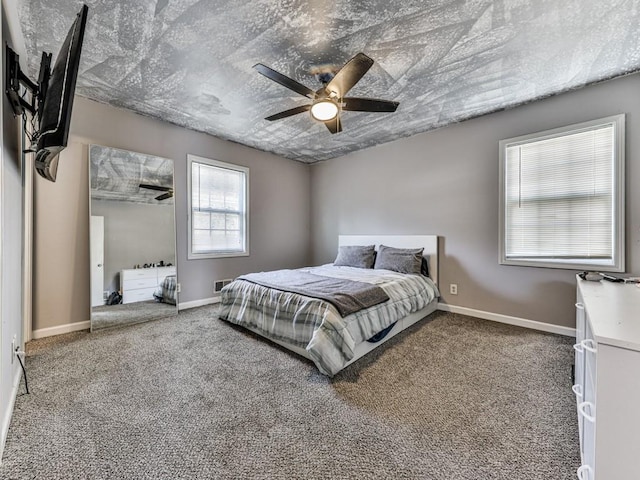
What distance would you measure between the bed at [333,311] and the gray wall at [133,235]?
44.2 inches

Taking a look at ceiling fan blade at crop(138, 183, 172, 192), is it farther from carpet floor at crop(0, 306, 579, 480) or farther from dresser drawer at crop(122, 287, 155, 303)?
carpet floor at crop(0, 306, 579, 480)

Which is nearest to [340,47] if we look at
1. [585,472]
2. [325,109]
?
[325,109]

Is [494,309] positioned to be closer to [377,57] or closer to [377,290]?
[377,290]

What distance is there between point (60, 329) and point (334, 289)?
298 cm

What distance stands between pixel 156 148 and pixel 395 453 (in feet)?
13.3

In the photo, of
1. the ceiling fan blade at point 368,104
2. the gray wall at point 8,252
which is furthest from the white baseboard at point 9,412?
the ceiling fan blade at point 368,104

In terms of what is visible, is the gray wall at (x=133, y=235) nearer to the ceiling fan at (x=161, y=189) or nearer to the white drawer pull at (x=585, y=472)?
the ceiling fan at (x=161, y=189)

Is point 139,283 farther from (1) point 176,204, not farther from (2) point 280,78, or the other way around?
(2) point 280,78

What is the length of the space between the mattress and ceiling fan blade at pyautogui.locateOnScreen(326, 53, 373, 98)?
179 cm

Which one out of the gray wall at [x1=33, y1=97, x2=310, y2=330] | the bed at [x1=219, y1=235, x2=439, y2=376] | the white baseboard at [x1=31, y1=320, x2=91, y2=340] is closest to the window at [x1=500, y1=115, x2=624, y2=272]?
the bed at [x1=219, y1=235, x2=439, y2=376]

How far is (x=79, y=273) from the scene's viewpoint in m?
2.95

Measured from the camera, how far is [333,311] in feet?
7.05

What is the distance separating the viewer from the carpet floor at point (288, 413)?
1.26 m

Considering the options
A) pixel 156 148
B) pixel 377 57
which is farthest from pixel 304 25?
pixel 156 148
